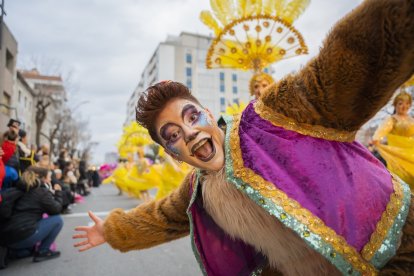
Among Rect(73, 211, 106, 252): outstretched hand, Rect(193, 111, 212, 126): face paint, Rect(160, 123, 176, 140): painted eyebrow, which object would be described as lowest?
Rect(73, 211, 106, 252): outstretched hand

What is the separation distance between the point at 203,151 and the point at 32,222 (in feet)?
11.7

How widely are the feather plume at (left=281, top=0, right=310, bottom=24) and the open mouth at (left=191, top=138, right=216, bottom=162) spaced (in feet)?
7.90

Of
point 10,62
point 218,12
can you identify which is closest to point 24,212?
point 218,12

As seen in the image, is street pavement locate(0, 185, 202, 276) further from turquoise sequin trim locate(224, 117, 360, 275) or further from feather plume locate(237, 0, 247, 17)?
feather plume locate(237, 0, 247, 17)

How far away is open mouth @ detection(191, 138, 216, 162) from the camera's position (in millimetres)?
1589

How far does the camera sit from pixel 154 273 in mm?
3559

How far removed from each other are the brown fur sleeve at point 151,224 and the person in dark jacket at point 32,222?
2674 millimetres

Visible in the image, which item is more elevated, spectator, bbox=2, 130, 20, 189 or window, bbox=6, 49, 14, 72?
window, bbox=6, 49, 14, 72

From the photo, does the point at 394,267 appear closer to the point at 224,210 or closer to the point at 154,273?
the point at 224,210

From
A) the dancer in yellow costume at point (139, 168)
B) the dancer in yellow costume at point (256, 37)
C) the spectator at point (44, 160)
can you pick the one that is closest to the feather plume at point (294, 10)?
the dancer in yellow costume at point (256, 37)

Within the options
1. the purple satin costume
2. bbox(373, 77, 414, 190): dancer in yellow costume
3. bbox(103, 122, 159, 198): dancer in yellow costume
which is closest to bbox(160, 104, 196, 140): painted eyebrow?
the purple satin costume

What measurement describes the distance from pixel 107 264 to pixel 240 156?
3.21 meters

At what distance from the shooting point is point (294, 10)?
3.46 metres

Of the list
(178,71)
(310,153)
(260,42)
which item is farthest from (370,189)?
(178,71)
